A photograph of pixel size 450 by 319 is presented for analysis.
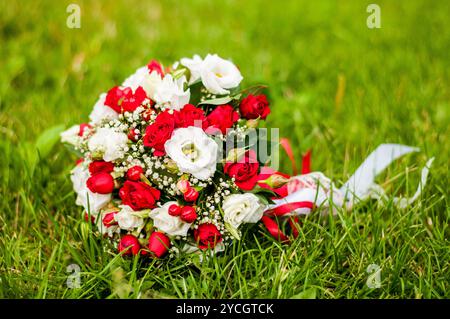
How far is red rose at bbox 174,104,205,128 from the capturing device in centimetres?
143

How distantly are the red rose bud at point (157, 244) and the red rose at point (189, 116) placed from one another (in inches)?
11.9

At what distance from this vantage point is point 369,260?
1.47 metres

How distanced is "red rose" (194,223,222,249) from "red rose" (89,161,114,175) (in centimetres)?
30

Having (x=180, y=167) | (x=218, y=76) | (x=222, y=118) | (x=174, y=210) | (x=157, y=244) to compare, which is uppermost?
(x=218, y=76)

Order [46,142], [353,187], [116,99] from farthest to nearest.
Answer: [46,142]
[353,187]
[116,99]

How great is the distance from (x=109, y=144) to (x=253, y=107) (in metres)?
0.42

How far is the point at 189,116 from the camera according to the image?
1432 mm

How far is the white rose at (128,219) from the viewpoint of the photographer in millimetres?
1438

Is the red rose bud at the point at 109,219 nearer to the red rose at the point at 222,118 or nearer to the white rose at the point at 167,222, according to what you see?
the white rose at the point at 167,222

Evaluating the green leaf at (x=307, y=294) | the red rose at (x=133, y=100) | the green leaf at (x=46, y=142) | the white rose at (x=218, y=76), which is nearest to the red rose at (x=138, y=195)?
the red rose at (x=133, y=100)

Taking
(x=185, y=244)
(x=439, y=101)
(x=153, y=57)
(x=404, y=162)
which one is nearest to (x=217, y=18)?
(x=153, y=57)

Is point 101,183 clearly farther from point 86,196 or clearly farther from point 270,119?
point 270,119

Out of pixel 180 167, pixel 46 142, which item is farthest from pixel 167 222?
pixel 46 142

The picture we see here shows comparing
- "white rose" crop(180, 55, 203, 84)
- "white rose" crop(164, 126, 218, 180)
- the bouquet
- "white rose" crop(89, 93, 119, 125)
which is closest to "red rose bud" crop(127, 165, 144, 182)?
the bouquet
